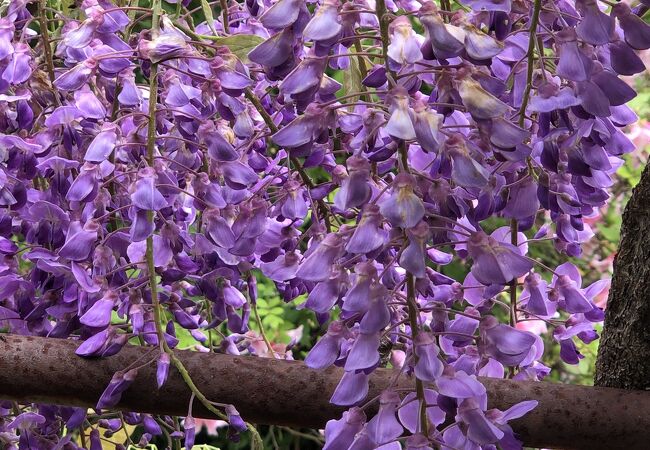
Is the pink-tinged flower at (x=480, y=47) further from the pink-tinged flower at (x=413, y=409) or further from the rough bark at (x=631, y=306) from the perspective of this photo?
the rough bark at (x=631, y=306)

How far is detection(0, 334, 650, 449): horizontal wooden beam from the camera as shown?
37.1 inches

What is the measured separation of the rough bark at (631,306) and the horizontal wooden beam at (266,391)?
0.03 m

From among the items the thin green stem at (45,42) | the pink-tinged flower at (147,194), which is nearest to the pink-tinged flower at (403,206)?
the pink-tinged flower at (147,194)

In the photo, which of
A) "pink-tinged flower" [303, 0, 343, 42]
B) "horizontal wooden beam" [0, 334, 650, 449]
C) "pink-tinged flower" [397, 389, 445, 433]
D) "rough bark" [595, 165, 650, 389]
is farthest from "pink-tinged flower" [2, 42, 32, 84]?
"rough bark" [595, 165, 650, 389]

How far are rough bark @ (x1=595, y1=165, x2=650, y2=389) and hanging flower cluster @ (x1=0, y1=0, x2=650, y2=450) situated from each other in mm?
36

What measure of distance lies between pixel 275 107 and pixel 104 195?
0.20 meters

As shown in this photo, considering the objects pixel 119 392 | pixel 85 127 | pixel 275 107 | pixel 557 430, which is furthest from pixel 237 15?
pixel 557 430

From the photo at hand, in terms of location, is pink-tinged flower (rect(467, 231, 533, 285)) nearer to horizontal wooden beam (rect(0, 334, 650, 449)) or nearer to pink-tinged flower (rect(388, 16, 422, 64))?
pink-tinged flower (rect(388, 16, 422, 64))

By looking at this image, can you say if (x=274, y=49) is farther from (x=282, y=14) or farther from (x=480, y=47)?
(x=480, y=47)

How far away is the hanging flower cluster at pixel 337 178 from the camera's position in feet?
2.27

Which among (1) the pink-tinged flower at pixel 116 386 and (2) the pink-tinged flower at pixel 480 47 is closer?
(2) the pink-tinged flower at pixel 480 47

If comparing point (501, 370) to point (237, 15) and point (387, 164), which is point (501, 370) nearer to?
point (387, 164)

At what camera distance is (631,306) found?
1.00 m

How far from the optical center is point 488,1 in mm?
688
